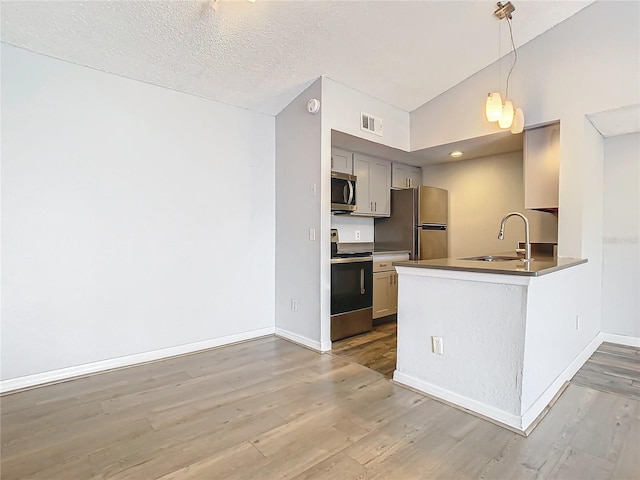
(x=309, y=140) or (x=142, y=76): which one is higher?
(x=142, y=76)

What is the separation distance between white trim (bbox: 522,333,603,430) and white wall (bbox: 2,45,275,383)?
2.61 metres

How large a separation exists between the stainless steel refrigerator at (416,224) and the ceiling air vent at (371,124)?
102 centimetres

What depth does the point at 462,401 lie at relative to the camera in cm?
231

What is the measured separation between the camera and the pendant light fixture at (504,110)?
2.92 m

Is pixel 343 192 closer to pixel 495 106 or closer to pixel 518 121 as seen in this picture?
pixel 495 106

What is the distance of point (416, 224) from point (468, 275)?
2.33 meters

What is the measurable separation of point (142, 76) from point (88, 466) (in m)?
2.80

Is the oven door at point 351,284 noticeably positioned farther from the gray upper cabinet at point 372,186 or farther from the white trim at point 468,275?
the white trim at point 468,275

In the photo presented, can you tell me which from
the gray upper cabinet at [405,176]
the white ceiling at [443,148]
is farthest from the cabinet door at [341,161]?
the gray upper cabinet at [405,176]

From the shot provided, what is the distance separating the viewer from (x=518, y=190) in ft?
14.5

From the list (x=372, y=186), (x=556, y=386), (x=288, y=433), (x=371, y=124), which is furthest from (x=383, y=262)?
(x=288, y=433)

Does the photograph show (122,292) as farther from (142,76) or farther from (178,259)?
(142,76)

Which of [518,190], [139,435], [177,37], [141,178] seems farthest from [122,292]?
[518,190]

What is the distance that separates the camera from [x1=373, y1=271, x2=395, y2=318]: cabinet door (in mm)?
4195
